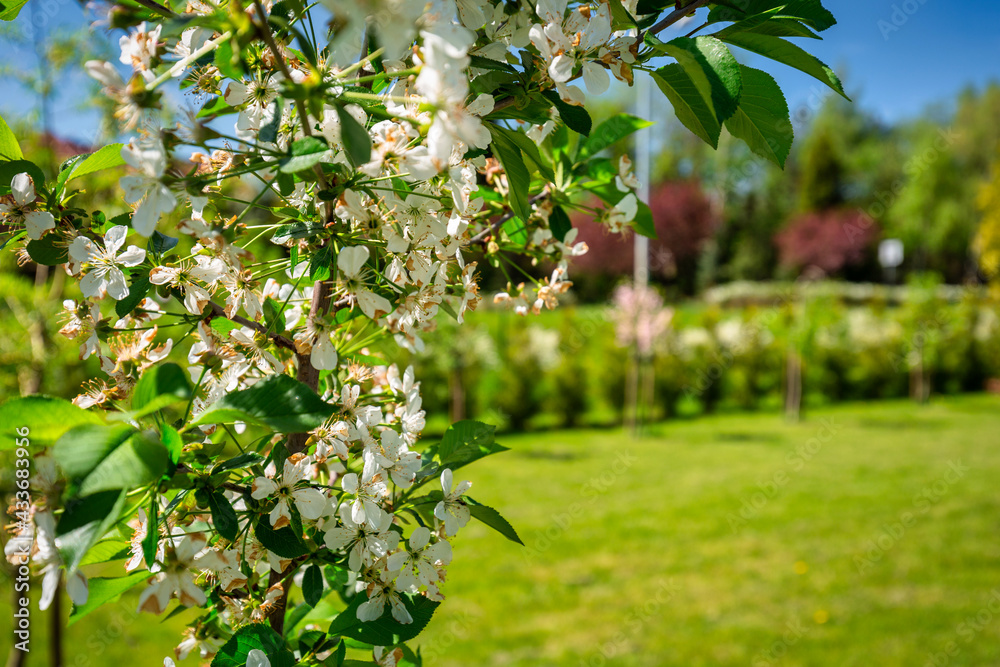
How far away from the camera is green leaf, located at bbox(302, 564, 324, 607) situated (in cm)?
69

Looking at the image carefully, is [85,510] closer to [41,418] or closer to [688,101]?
[41,418]

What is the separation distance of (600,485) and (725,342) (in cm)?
557

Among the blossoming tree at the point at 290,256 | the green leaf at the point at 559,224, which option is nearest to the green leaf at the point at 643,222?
the green leaf at the point at 559,224

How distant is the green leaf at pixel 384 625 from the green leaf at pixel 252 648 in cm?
5

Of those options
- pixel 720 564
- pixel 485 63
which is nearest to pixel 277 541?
pixel 485 63

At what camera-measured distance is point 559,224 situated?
2.91ft

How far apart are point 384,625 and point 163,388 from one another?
13.5 inches

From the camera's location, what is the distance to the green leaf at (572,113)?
0.63 m

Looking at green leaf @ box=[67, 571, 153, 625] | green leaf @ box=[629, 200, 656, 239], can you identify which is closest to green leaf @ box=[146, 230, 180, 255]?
green leaf @ box=[67, 571, 153, 625]

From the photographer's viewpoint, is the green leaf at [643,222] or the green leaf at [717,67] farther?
the green leaf at [643,222]

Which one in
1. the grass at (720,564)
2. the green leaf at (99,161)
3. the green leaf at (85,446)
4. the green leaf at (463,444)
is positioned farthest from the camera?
the grass at (720,564)

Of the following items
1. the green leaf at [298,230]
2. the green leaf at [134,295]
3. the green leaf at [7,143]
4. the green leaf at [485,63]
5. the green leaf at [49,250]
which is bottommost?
the green leaf at [134,295]

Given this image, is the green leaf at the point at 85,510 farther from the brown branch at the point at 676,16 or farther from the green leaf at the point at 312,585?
the brown branch at the point at 676,16

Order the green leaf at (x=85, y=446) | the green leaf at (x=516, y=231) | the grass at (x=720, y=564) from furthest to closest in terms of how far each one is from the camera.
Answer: the grass at (x=720, y=564), the green leaf at (x=516, y=231), the green leaf at (x=85, y=446)
